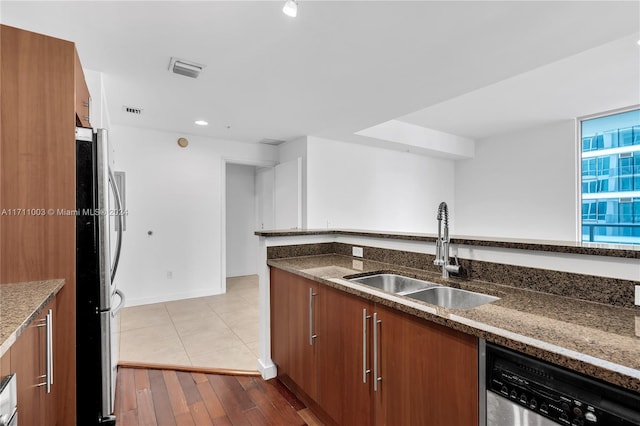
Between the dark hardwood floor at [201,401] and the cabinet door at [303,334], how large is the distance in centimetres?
19

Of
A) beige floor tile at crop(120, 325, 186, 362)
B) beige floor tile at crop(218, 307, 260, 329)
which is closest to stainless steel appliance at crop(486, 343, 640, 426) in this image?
beige floor tile at crop(120, 325, 186, 362)

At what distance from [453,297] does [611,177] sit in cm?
477

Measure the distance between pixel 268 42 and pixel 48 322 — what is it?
202 centimetres

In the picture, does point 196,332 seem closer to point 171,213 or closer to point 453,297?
point 171,213

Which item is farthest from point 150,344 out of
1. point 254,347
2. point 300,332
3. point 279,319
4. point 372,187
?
point 372,187

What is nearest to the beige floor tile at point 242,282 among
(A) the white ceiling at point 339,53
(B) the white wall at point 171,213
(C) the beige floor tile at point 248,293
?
(C) the beige floor tile at point 248,293

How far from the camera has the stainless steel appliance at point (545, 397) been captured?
728mm

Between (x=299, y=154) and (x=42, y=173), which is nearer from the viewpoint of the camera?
(x=42, y=173)

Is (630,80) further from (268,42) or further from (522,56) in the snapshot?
(268,42)

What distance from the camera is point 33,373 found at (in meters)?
1.05

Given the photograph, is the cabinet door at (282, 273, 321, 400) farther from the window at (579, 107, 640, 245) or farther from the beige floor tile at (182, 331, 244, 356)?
the window at (579, 107, 640, 245)

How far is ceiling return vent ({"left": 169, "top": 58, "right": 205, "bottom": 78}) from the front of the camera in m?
2.43

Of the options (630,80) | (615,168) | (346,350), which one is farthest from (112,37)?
(615,168)

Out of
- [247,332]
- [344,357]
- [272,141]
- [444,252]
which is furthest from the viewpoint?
[272,141]
